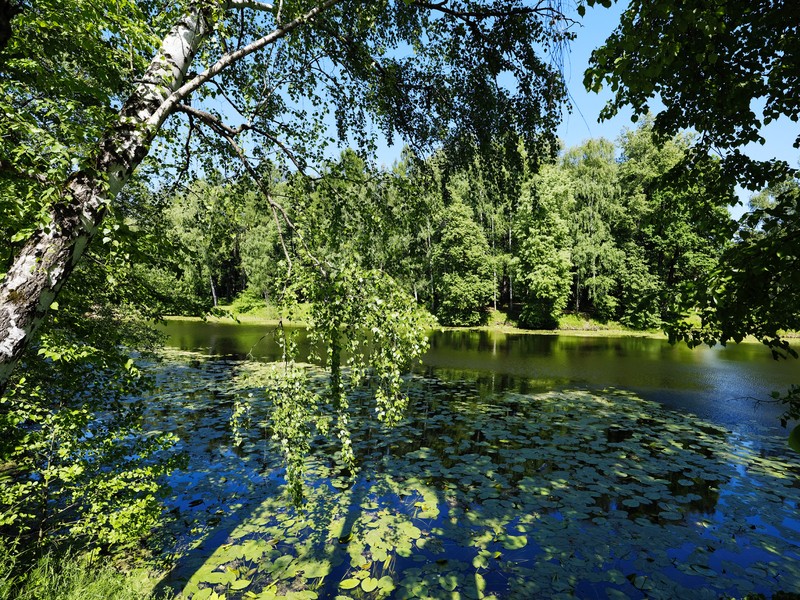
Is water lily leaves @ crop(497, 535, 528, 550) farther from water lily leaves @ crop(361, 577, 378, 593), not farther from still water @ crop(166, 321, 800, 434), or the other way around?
still water @ crop(166, 321, 800, 434)

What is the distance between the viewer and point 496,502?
895cm

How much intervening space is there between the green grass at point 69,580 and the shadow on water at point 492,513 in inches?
25.9

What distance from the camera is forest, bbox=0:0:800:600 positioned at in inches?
165

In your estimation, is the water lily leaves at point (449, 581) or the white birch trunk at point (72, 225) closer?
the white birch trunk at point (72, 225)

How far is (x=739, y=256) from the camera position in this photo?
4.78 meters

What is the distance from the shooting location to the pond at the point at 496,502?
6.50 metres

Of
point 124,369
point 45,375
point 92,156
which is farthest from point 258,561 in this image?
point 92,156

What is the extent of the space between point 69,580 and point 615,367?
27.7 m

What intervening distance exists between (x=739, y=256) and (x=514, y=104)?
4.16 metres

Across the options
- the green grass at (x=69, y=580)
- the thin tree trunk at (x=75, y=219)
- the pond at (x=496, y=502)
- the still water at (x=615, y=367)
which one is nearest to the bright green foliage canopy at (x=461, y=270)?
the still water at (x=615, y=367)

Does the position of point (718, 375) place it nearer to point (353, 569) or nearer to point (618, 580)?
point (618, 580)

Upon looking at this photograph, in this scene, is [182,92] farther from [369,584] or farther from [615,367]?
[615,367]

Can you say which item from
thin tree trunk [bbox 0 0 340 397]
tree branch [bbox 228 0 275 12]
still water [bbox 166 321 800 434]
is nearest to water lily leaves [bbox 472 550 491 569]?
thin tree trunk [bbox 0 0 340 397]

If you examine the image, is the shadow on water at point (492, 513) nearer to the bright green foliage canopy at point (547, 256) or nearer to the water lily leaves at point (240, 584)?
the water lily leaves at point (240, 584)
